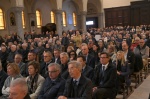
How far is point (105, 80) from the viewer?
4.71 metres

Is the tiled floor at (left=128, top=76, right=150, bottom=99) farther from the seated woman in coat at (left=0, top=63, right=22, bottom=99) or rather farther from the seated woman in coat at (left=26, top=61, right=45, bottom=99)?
the seated woman in coat at (left=0, top=63, right=22, bottom=99)

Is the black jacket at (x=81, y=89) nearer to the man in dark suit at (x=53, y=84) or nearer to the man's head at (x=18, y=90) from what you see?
the man in dark suit at (x=53, y=84)

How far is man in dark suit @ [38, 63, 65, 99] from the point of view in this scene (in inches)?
153

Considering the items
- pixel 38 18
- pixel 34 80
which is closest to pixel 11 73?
pixel 34 80

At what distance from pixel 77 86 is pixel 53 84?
51 cm

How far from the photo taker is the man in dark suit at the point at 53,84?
12.8 feet

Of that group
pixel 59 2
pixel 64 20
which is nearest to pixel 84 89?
pixel 59 2

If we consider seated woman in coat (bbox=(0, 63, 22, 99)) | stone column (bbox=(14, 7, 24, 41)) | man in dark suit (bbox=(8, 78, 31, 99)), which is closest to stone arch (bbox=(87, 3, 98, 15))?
stone column (bbox=(14, 7, 24, 41))

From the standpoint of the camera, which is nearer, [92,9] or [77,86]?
[77,86]

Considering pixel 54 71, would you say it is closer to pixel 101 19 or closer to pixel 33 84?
pixel 33 84

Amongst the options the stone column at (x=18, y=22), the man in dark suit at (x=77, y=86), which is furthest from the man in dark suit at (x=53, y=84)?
the stone column at (x=18, y=22)

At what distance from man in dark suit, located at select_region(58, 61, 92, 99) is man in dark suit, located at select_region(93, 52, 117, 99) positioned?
3.10 ft

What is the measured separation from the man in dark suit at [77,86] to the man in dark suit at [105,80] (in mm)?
946

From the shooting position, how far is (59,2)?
19.5 metres
